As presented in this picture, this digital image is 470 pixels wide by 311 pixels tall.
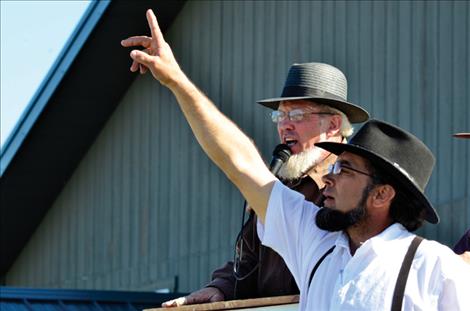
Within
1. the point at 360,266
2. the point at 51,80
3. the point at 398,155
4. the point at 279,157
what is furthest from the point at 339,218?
the point at 51,80

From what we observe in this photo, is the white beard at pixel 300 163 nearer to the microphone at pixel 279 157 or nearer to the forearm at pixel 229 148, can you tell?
the microphone at pixel 279 157

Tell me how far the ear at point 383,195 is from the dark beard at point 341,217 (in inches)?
1.3

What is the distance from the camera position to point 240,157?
4750 mm

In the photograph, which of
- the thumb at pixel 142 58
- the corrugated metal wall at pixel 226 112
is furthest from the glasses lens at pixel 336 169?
the corrugated metal wall at pixel 226 112

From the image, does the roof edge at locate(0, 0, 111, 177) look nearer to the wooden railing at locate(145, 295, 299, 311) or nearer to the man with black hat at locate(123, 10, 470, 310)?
the wooden railing at locate(145, 295, 299, 311)

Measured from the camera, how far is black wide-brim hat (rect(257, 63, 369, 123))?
6129 mm

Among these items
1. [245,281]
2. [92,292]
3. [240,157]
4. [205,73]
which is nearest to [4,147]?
[205,73]

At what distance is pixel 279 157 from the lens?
5.75m

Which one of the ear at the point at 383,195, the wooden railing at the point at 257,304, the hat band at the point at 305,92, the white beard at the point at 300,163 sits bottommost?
the wooden railing at the point at 257,304

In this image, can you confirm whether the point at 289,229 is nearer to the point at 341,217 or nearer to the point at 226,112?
the point at 341,217

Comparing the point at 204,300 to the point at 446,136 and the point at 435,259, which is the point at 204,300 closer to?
the point at 435,259

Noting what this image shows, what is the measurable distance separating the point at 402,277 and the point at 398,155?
1.35 ft

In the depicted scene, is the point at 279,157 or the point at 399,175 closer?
the point at 399,175

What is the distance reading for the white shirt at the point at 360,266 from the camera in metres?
4.42
